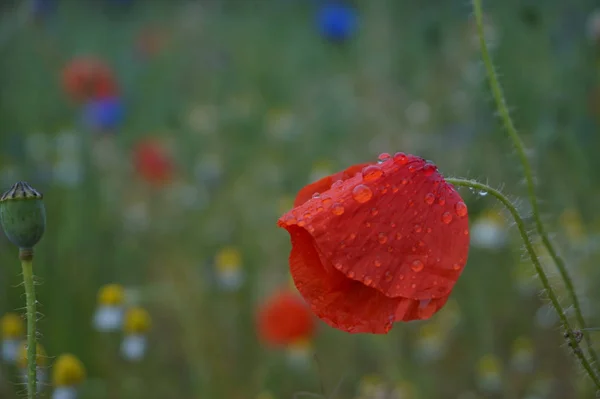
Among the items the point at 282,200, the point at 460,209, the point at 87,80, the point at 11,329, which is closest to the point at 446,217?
the point at 460,209

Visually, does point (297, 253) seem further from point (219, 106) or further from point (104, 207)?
point (219, 106)

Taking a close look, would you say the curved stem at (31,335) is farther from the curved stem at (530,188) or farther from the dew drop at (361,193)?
the curved stem at (530,188)

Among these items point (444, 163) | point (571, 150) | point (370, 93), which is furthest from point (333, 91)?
point (571, 150)

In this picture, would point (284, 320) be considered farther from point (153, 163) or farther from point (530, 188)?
point (153, 163)

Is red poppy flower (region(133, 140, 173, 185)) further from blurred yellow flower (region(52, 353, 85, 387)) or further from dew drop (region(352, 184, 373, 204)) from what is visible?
dew drop (region(352, 184, 373, 204))

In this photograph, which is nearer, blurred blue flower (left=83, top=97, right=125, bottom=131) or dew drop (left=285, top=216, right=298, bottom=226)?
dew drop (left=285, top=216, right=298, bottom=226)

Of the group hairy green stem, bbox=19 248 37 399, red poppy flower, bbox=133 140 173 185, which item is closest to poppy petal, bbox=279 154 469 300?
hairy green stem, bbox=19 248 37 399
